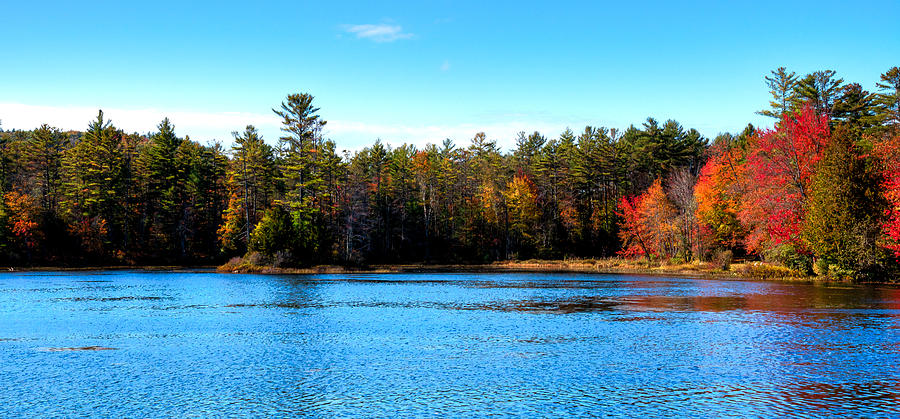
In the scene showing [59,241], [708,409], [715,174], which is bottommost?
[708,409]

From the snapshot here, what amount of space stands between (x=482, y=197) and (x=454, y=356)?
8220cm

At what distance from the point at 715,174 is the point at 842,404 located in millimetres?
62127

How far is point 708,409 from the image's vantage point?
45.3 ft

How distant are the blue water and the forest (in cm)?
1467

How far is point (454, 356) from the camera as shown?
20156mm

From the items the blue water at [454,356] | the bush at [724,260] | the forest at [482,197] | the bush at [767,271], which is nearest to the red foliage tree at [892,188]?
the forest at [482,197]

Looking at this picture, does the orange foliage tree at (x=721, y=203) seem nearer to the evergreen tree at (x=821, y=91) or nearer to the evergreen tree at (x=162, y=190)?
the evergreen tree at (x=821, y=91)

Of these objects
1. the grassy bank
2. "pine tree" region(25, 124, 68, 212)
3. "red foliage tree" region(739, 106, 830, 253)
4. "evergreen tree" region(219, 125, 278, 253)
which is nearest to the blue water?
"red foliage tree" region(739, 106, 830, 253)

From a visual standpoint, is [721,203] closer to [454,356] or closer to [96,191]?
[454,356]

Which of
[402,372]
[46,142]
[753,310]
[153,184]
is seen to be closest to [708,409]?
[402,372]

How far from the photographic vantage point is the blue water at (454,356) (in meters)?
14.4

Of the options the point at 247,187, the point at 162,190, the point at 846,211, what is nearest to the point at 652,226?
the point at 846,211

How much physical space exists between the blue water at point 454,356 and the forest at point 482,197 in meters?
14.7

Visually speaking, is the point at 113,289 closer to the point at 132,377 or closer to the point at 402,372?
the point at 132,377
